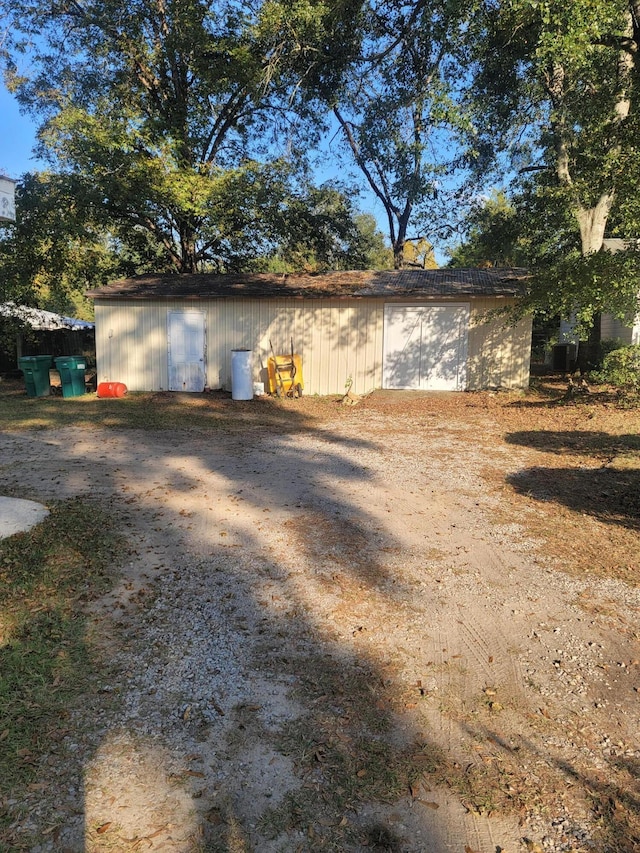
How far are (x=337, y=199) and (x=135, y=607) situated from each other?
66.5ft

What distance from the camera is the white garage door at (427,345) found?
48.3 ft

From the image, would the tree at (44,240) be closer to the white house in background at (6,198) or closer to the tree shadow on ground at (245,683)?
the tree shadow on ground at (245,683)

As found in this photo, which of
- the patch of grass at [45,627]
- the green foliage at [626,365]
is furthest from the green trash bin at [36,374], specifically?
the green foliage at [626,365]

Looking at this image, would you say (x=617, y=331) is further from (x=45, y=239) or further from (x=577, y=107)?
(x=45, y=239)

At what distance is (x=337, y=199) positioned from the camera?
2147 centimetres

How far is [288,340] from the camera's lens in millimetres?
15414

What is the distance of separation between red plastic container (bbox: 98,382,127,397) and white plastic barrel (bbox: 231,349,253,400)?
3.06 meters

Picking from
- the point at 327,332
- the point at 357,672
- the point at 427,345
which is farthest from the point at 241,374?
the point at 357,672

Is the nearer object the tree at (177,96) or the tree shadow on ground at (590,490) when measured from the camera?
the tree shadow on ground at (590,490)

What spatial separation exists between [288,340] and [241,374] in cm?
195

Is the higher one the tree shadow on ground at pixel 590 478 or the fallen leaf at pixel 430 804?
the tree shadow on ground at pixel 590 478

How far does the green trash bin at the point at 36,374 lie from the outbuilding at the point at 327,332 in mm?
1408

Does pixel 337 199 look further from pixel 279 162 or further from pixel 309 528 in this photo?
pixel 309 528

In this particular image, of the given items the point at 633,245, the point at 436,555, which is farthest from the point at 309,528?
the point at 633,245
